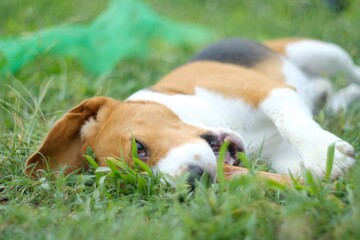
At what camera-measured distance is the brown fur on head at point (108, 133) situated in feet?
12.5

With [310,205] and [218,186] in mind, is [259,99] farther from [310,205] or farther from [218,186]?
[310,205]

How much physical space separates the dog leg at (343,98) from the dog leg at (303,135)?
1009 millimetres

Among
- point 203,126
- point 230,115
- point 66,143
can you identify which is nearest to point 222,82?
point 230,115

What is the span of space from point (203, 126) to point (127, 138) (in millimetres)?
599

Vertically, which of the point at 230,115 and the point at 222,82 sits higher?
the point at 222,82

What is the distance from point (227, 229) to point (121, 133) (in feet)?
4.87

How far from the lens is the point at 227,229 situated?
261 cm

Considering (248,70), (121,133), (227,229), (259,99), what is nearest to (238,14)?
(248,70)

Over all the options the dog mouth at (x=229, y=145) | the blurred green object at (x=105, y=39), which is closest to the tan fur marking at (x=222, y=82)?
the dog mouth at (x=229, y=145)

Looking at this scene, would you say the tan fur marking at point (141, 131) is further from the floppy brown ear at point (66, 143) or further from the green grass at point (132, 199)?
the green grass at point (132, 199)

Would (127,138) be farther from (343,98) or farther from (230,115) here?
(343,98)

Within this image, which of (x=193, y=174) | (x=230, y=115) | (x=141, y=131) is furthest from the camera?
(x=230, y=115)

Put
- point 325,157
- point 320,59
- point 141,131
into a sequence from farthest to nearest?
point 320,59 → point 141,131 → point 325,157

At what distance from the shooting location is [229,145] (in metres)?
4.02
